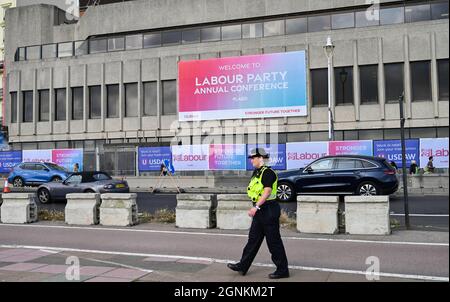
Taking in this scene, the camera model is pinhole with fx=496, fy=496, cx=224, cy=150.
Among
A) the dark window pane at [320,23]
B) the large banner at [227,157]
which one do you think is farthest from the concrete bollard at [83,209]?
the dark window pane at [320,23]

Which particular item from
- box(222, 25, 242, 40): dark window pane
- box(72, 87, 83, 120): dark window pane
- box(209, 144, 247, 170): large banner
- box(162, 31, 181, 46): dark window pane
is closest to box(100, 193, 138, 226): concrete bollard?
box(209, 144, 247, 170): large banner

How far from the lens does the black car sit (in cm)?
1653

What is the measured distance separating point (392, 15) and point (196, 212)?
89.2 feet

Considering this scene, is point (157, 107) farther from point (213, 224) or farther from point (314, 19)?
point (213, 224)

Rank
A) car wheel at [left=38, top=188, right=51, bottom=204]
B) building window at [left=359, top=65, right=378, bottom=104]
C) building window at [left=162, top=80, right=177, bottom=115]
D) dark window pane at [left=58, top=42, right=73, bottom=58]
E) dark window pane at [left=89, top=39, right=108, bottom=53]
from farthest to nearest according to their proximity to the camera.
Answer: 1. dark window pane at [left=58, top=42, right=73, bottom=58]
2. dark window pane at [left=89, top=39, right=108, bottom=53]
3. building window at [left=162, top=80, right=177, bottom=115]
4. building window at [left=359, top=65, right=378, bottom=104]
5. car wheel at [left=38, top=188, right=51, bottom=204]

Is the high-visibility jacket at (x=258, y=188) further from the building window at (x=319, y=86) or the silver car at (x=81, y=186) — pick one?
the building window at (x=319, y=86)

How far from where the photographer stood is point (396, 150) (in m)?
29.2

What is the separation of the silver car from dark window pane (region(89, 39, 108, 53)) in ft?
77.9

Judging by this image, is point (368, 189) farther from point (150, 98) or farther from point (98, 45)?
point (98, 45)

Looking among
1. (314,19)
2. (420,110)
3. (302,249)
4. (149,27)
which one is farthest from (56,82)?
(302,249)

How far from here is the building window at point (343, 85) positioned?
111ft

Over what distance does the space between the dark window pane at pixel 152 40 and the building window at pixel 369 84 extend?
16092 mm

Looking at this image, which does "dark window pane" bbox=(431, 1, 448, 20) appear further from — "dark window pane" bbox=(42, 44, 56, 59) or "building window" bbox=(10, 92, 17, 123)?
"building window" bbox=(10, 92, 17, 123)

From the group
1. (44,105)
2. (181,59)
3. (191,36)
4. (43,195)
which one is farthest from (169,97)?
(43,195)
